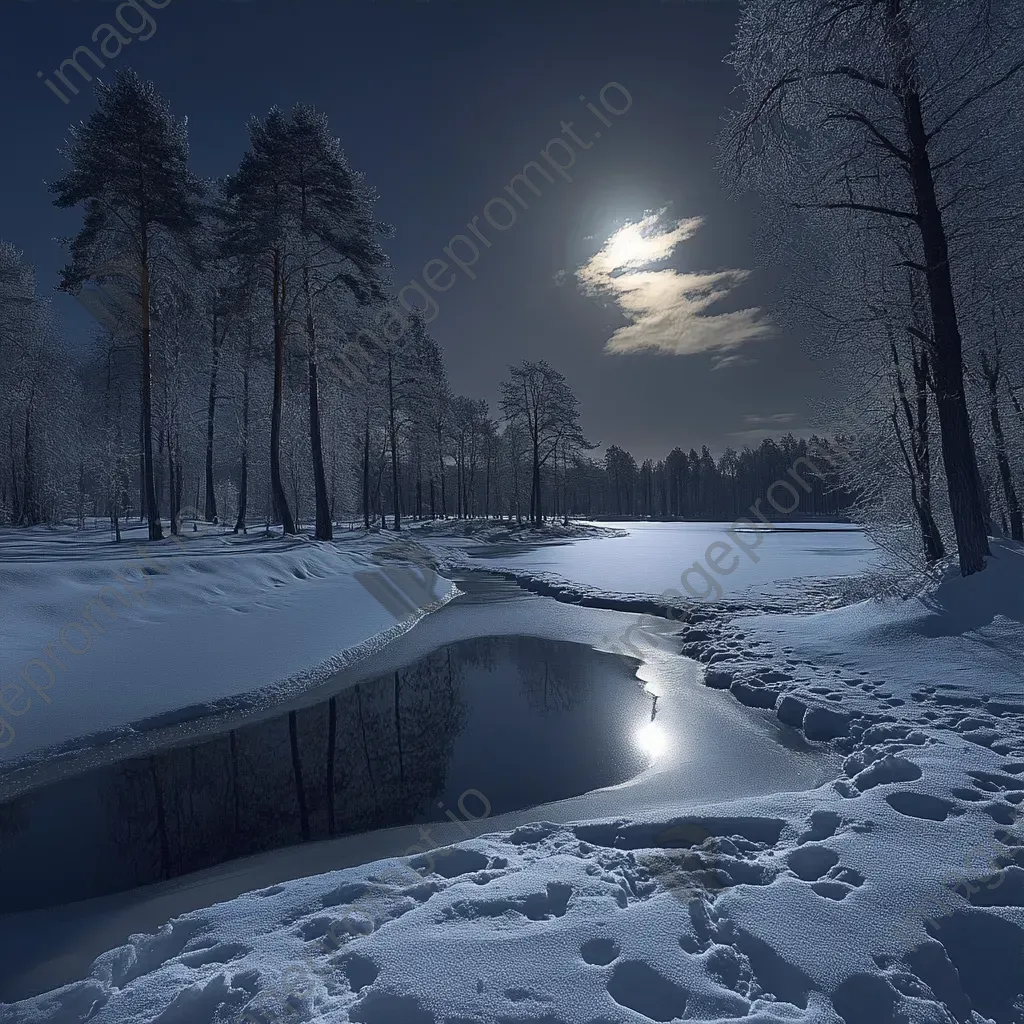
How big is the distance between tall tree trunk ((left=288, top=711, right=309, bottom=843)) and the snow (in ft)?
3.19

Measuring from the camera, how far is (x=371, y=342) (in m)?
20.3

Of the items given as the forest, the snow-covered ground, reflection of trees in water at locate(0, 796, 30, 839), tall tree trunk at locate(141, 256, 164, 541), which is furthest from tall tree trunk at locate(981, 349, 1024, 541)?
tall tree trunk at locate(141, 256, 164, 541)

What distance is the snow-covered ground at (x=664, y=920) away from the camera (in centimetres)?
190

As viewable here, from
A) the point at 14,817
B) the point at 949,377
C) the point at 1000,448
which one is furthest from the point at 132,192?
the point at 1000,448

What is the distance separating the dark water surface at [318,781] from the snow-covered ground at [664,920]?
1.81ft

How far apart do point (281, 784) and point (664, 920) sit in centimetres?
321

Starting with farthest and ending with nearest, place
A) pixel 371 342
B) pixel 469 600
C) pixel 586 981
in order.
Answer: pixel 371 342 < pixel 469 600 < pixel 586 981

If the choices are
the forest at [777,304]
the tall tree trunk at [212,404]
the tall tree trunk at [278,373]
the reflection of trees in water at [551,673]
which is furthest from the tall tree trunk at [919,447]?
the tall tree trunk at [212,404]

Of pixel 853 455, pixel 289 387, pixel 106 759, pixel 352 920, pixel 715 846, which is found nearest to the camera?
pixel 352 920

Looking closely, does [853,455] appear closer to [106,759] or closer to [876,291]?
[876,291]

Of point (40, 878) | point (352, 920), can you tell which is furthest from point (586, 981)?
point (40, 878)

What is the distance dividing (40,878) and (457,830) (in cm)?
249

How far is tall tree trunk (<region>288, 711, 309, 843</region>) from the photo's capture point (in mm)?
3646

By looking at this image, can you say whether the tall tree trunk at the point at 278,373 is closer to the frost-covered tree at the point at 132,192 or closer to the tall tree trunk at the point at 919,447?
the frost-covered tree at the point at 132,192
